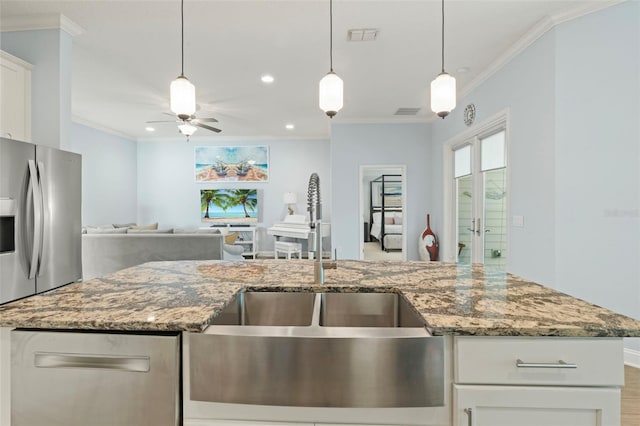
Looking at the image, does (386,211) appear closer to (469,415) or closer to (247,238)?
(247,238)

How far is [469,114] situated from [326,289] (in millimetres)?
3811

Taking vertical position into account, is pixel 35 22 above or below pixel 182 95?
above

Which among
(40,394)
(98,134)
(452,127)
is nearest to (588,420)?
(40,394)

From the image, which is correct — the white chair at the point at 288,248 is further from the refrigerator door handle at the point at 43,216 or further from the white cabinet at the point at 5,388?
the white cabinet at the point at 5,388

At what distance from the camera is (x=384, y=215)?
8430 millimetres

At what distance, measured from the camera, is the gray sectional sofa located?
14.3 feet

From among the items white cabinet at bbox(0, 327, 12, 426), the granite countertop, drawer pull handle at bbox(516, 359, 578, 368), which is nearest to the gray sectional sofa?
the granite countertop

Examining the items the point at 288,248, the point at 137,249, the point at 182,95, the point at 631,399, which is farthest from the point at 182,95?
the point at 288,248

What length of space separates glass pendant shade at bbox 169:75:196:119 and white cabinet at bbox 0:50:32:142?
1.68 m

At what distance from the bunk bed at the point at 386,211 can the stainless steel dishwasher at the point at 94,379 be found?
7.04m

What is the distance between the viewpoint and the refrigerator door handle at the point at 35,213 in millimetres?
2160

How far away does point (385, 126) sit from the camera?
19.1 ft

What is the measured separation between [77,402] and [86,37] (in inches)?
130

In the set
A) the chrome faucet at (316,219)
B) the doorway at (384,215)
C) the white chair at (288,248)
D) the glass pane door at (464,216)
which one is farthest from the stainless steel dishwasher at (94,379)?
the doorway at (384,215)
